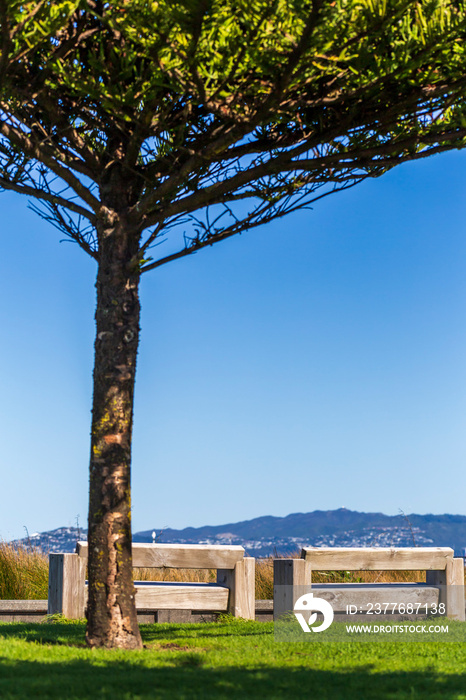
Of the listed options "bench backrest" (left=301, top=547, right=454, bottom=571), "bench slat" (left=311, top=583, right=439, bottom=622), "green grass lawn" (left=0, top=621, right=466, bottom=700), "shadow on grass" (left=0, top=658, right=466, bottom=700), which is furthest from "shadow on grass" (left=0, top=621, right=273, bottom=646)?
"shadow on grass" (left=0, top=658, right=466, bottom=700)

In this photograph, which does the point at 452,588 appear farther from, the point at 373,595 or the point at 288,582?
the point at 288,582

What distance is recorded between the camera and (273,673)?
5.32 m

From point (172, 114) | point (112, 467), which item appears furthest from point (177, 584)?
point (172, 114)

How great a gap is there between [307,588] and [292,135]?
5.24 metres

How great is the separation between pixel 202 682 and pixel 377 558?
14.0 ft

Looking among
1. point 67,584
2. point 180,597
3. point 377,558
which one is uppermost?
point 377,558

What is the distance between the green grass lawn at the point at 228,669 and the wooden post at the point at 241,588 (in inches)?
55.3

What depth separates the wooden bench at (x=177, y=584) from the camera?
8.30m

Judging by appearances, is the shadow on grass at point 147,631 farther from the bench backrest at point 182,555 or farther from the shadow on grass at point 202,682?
the shadow on grass at point 202,682

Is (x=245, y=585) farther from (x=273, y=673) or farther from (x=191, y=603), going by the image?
(x=273, y=673)

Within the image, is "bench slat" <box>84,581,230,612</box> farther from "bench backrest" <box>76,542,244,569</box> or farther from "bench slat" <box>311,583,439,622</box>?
"bench slat" <box>311,583,439,622</box>

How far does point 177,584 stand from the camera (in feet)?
28.3

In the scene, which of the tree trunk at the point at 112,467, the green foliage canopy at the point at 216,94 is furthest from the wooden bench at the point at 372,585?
the green foliage canopy at the point at 216,94

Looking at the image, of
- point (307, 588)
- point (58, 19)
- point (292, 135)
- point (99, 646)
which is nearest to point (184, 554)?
point (307, 588)
